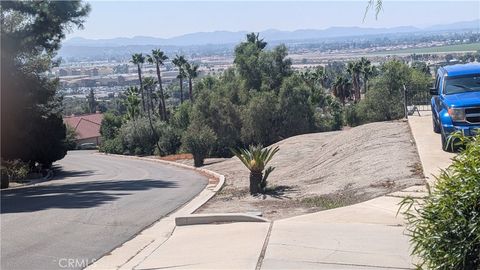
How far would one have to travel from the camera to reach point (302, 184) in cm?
1770

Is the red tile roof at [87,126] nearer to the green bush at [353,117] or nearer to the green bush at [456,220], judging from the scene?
the green bush at [353,117]

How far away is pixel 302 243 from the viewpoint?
9.46 m

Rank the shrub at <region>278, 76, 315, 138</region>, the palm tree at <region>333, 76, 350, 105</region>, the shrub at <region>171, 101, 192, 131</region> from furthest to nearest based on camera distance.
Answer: the palm tree at <region>333, 76, 350, 105</region> < the shrub at <region>171, 101, 192, 131</region> < the shrub at <region>278, 76, 315, 138</region>

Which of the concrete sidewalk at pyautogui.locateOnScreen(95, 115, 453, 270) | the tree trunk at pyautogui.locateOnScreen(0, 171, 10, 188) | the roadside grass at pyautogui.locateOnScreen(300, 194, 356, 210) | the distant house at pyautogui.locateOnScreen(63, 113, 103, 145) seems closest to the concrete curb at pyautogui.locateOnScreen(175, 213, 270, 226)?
the concrete sidewalk at pyautogui.locateOnScreen(95, 115, 453, 270)

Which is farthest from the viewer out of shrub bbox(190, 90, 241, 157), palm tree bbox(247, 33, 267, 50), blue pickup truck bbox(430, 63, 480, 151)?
palm tree bbox(247, 33, 267, 50)

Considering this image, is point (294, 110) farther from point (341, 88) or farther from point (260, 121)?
point (341, 88)

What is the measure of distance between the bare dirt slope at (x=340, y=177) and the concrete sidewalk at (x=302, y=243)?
121cm

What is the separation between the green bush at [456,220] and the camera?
5.50m

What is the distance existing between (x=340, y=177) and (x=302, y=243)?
7125mm

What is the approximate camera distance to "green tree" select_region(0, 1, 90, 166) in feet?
96.5

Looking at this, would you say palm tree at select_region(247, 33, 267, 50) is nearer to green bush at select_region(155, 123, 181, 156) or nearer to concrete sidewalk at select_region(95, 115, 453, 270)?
green bush at select_region(155, 123, 181, 156)

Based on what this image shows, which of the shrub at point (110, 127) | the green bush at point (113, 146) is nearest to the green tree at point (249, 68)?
the green bush at point (113, 146)

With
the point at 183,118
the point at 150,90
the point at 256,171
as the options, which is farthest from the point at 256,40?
the point at 256,171

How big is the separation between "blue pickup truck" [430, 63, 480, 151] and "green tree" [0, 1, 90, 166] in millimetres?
17995
